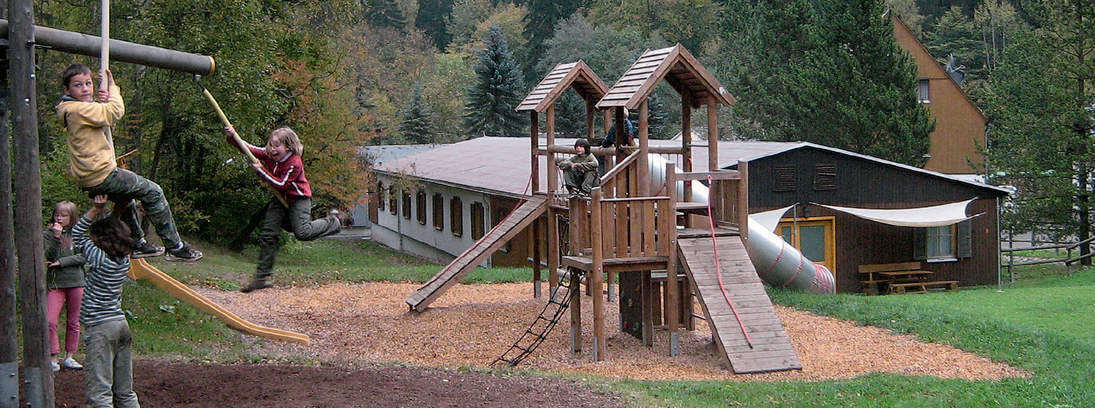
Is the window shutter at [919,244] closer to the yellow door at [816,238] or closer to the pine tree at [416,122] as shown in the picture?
the yellow door at [816,238]

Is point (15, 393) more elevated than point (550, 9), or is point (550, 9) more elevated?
point (550, 9)

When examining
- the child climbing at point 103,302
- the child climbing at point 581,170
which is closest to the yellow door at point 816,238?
the child climbing at point 581,170

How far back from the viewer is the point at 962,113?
42156 mm

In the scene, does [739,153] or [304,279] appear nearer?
[304,279]

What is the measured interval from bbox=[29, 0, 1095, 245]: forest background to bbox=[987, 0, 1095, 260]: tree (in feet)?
0.21

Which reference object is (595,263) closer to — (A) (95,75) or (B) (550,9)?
(A) (95,75)

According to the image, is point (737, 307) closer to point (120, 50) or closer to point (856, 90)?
point (120, 50)

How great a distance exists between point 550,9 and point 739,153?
143 feet

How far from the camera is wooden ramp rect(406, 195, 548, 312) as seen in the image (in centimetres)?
1672

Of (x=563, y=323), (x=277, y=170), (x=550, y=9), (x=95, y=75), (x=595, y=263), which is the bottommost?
(x=563, y=323)

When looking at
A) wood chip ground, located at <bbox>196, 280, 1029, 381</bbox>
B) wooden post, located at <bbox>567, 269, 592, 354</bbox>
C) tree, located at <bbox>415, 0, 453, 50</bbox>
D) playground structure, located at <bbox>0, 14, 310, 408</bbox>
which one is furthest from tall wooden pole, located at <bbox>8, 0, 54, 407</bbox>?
tree, located at <bbox>415, 0, 453, 50</bbox>

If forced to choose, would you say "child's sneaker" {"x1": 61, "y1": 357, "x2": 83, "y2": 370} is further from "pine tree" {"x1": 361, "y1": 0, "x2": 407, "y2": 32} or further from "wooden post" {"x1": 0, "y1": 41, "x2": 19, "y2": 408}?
"pine tree" {"x1": 361, "y1": 0, "x2": 407, "y2": 32}

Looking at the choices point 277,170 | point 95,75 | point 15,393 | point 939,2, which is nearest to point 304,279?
point 95,75

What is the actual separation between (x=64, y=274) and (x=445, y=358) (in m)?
5.43
